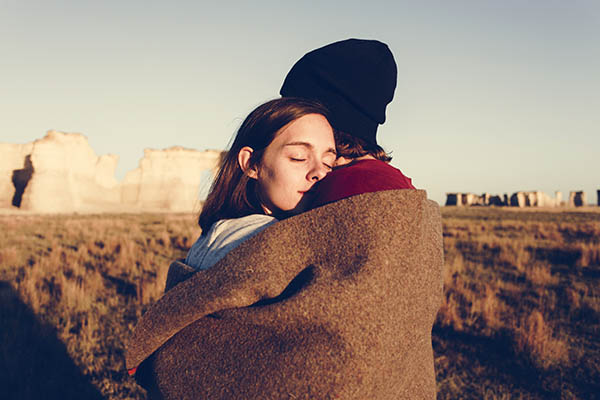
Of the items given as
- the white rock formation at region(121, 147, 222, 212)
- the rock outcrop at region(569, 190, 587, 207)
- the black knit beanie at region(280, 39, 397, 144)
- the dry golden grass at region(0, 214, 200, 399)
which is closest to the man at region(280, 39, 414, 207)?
the black knit beanie at region(280, 39, 397, 144)

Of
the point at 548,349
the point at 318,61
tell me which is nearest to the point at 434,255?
the point at 318,61

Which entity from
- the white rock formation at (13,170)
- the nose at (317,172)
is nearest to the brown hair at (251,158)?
the nose at (317,172)

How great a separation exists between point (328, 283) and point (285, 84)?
1.15 meters

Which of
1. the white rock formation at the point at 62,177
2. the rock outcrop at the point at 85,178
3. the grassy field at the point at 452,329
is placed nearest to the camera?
the grassy field at the point at 452,329

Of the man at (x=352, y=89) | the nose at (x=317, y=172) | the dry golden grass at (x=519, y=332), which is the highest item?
the man at (x=352, y=89)

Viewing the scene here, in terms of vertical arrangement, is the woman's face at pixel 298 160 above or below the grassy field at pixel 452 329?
above

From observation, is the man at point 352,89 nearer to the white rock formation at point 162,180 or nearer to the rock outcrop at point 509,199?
the white rock formation at point 162,180

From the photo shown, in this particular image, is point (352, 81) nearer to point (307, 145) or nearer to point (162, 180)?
point (307, 145)

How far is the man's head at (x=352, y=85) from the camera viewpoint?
1.60 meters

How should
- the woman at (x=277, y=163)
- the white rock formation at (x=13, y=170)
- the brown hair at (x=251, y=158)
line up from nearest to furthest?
the woman at (x=277, y=163) → the brown hair at (x=251, y=158) → the white rock formation at (x=13, y=170)

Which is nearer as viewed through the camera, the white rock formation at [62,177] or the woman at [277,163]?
the woman at [277,163]

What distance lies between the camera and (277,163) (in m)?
1.69

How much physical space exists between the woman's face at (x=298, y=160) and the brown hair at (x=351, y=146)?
51 mm

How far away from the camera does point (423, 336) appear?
128cm
